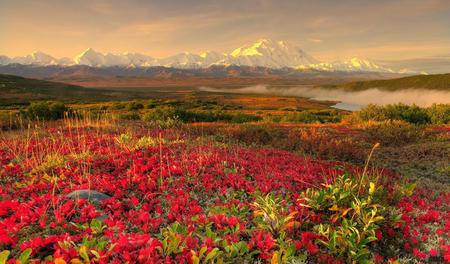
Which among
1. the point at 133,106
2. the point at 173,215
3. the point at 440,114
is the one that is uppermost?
the point at 173,215

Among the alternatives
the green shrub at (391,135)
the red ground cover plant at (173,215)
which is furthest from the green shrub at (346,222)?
the green shrub at (391,135)

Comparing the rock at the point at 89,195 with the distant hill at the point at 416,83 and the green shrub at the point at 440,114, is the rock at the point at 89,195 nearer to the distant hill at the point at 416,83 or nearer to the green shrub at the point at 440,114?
the green shrub at the point at 440,114

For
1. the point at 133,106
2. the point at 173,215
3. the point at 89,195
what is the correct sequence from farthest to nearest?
the point at 133,106 < the point at 89,195 < the point at 173,215

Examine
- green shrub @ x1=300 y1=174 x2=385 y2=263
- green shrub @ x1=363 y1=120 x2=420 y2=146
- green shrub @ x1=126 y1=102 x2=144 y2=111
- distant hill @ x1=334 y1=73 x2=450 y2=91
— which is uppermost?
distant hill @ x1=334 y1=73 x2=450 y2=91

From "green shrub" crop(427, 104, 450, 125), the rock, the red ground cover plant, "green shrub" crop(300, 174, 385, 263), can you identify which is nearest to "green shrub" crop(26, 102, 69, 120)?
the red ground cover plant

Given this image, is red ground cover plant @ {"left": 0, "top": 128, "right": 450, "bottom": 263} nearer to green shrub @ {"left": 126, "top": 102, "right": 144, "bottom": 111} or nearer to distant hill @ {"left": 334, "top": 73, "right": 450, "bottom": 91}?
green shrub @ {"left": 126, "top": 102, "right": 144, "bottom": 111}

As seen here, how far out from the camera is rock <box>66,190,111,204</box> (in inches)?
255

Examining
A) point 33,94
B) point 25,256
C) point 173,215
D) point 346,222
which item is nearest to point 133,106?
point 173,215

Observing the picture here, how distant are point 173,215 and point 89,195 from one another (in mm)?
2023

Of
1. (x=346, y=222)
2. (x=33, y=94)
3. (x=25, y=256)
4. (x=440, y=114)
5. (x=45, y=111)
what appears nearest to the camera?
(x=25, y=256)

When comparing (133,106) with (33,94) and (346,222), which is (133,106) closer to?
(346,222)

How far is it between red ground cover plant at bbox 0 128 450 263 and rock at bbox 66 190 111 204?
0.15 m

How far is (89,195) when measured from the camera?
21.5 ft

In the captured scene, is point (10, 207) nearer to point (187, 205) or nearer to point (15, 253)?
point (15, 253)
